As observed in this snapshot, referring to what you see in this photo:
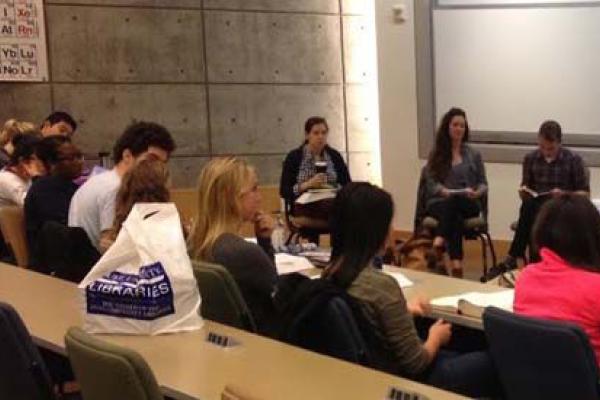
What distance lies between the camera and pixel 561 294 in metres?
2.62

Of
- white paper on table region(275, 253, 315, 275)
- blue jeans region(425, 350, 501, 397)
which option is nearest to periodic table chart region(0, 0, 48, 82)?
white paper on table region(275, 253, 315, 275)

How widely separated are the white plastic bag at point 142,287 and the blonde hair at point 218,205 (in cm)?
59

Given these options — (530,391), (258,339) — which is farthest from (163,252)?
(530,391)

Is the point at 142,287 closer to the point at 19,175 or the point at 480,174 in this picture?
the point at 19,175

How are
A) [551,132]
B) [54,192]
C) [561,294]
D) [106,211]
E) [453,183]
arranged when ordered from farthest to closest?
[453,183] → [551,132] → [54,192] → [106,211] → [561,294]

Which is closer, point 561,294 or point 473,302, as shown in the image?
point 561,294

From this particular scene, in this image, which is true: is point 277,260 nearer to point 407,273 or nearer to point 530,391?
point 407,273

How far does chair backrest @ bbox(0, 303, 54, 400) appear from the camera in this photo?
230 centimetres

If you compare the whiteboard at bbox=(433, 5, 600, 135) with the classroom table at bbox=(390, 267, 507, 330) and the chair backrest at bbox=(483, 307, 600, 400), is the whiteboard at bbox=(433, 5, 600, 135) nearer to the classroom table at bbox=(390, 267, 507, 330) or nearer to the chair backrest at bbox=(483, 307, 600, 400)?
the classroom table at bbox=(390, 267, 507, 330)

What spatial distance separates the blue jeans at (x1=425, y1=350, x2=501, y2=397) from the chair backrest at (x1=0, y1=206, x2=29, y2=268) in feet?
8.12

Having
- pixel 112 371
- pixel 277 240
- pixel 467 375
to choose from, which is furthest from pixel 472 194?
pixel 112 371

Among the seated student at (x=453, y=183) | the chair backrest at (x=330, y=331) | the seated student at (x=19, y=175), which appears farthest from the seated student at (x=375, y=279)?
the seated student at (x=453, y=183)

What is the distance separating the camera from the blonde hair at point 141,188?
329 centimetres

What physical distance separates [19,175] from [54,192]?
3.31 feet
